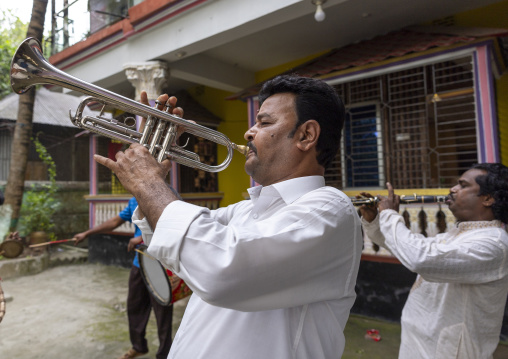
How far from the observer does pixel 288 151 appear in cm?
137

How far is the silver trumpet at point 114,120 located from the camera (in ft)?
5.19

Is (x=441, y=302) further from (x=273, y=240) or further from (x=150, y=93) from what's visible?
(x=150, y=93)

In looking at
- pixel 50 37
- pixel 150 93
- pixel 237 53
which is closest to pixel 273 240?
pixel 150 93

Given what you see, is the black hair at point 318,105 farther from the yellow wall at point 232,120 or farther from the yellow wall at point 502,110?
the yellow wall at point 232,120

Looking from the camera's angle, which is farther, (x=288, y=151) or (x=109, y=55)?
(x=109, y=55)

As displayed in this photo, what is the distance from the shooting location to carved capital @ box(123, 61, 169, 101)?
5.84 meters

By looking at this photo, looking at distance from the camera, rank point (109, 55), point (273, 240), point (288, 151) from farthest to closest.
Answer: point (109, 55) → point (288, 151) → point (273, 240)

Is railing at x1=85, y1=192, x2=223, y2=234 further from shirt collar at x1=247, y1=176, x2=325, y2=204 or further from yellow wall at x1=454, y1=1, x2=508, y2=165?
shirt collar at x1=247, y1=176, x2=325, y2=204

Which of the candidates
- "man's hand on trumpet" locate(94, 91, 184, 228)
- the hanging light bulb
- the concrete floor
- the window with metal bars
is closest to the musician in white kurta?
"man's hand on trumpet" locate(94, 91, 184, 228)

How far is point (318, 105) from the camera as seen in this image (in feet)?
4.54

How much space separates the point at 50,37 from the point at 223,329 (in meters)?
9.00

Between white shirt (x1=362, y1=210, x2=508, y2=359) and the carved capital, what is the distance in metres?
4.90

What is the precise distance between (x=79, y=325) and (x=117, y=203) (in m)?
3.90

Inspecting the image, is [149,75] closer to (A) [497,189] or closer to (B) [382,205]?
(B) [382,205]
